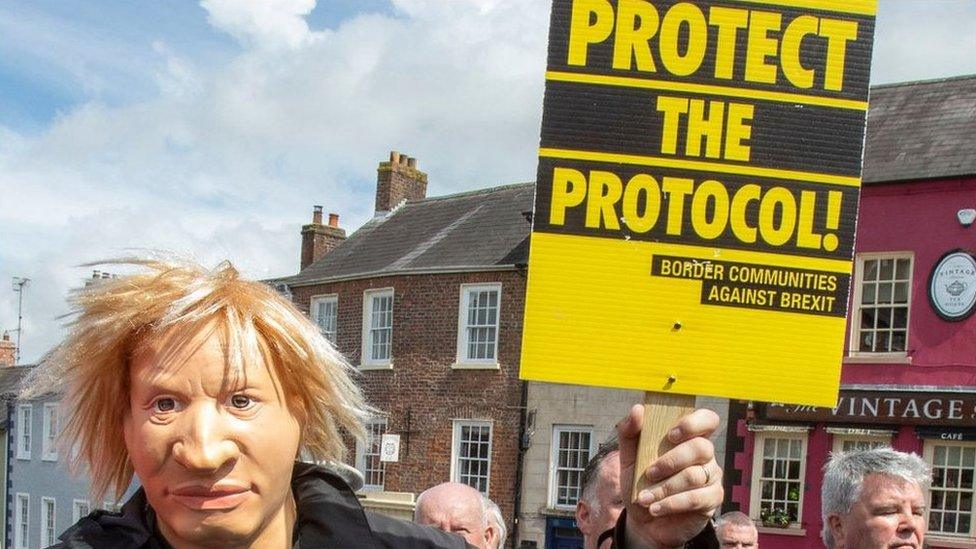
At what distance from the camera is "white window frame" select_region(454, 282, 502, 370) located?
2200 cm

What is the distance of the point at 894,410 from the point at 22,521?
2926cm

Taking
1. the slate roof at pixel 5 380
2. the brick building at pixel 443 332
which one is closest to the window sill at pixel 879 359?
the brick building at pixel 443 332

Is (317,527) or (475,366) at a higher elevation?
(317,527)

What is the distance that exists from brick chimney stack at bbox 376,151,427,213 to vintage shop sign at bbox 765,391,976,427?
12162 millimetres

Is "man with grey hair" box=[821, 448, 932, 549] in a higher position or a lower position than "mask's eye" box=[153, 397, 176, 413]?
lower

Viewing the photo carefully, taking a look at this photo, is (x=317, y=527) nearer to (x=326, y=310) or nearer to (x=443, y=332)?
(x=443, y=332)

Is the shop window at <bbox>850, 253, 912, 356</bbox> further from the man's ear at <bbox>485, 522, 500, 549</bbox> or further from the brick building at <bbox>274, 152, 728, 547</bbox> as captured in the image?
the man's ear at <bbox>485, 522, 500, 549</bbox>

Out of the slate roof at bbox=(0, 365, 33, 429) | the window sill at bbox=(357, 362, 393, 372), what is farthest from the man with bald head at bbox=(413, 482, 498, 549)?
the slate roof at bbox=(0, 365, 33, 429)

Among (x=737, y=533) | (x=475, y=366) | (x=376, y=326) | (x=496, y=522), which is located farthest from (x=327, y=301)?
(x=496, y=522)

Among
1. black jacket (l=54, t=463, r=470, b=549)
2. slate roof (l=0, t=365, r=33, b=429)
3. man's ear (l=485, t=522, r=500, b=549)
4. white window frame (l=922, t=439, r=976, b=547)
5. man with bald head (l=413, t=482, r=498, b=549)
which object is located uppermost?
black jacket (l=54, t=463, r=470, b=549)

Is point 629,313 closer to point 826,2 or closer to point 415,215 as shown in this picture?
point 826,2

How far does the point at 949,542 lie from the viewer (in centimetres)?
1639

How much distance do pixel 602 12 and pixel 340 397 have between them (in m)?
0.96

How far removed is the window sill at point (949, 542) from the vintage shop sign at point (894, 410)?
1.54 metres
